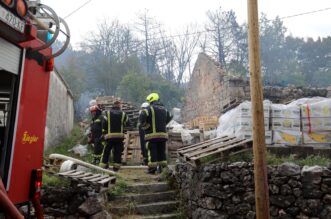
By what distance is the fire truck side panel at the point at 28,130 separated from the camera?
3.13 m

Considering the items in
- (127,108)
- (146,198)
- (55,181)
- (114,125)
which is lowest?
(146,198)

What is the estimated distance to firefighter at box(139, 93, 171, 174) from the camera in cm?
797

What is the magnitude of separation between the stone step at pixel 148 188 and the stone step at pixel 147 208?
17.9 inches

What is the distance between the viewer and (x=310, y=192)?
5.66 metres

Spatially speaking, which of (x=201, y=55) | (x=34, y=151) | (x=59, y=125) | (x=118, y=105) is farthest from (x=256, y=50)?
(x=201, y=55)

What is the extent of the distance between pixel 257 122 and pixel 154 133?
3.69m

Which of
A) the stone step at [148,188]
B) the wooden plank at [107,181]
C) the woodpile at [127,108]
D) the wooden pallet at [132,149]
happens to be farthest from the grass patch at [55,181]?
the woodpile at [127,108]

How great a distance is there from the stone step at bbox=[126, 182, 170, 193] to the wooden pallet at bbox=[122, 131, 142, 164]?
402 centimetres

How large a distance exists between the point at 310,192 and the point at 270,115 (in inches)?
112

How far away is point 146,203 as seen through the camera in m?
6.66

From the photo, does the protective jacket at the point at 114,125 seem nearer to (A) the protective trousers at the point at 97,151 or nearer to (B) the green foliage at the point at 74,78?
(A) the protective trousers at the point at 97,151

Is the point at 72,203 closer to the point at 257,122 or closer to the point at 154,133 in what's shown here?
the point at 154,133

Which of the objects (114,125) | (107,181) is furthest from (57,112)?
(107,181)

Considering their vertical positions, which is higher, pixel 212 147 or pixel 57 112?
pixel 57 112
